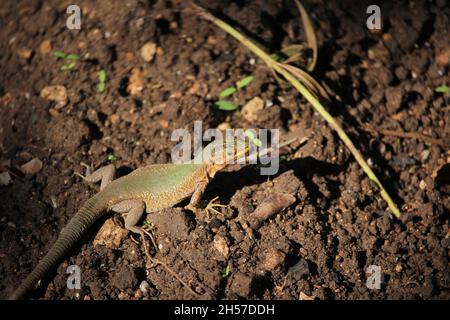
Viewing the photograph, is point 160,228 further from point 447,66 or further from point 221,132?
point 447,66

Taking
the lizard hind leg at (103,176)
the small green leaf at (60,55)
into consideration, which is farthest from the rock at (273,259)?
the small green leaf at (60,55)

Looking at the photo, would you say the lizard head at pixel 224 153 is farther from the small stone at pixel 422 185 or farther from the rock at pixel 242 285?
the small stone at pixel 422 185

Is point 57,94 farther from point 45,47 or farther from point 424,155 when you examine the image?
point 424,155

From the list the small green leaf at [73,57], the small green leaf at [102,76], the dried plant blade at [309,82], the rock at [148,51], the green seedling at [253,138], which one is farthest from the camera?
the small green leaf at [73,57]

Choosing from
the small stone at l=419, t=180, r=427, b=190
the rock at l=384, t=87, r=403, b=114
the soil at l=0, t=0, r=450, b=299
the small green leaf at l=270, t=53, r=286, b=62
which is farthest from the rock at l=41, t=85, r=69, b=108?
the small stone at l=419, t=180, r=427, b=190

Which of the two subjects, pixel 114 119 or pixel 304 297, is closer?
pixel 304 297

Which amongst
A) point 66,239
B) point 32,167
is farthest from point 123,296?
point 32,167
